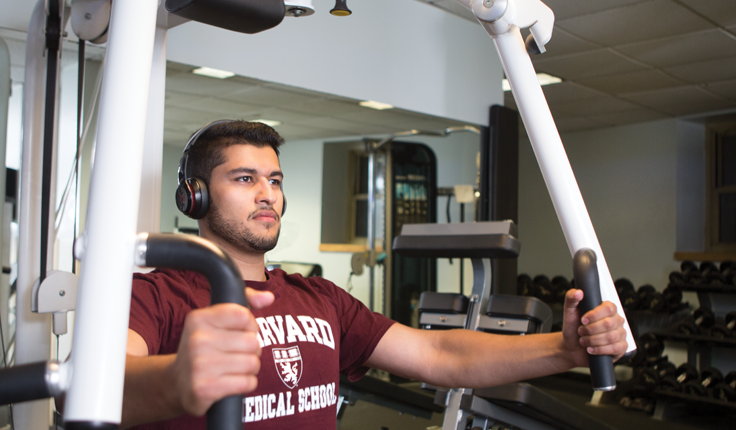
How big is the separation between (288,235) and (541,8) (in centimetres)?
261

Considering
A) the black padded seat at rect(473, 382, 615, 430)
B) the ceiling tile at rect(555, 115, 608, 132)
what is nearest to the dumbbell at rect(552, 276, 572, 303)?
the ceiling tile at rect(555, 115, 608, 132)

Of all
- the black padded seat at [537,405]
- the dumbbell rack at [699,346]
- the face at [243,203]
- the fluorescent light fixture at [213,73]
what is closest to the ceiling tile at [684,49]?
the dumbbell rack at [699,346]

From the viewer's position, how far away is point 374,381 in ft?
11.0

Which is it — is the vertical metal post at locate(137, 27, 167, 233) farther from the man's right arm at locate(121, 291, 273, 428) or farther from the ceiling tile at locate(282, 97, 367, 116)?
the ceiling tile at locate(282, 97, 367, 116)

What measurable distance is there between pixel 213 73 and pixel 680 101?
438 centimetres

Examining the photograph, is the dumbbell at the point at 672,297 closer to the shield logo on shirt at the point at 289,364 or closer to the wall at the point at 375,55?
the wall at the point at 375,55

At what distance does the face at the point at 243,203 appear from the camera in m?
1.31

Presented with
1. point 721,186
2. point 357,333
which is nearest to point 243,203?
point 357,333

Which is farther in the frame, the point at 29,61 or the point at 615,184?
the point at 615,184

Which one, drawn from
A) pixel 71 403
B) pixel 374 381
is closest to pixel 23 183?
pixel 71 403

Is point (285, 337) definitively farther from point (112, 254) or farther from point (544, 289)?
point (544, 289)

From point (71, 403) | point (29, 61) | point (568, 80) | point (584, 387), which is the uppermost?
point (568, 80)

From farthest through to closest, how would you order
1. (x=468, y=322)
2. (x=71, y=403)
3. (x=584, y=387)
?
(x=584, y=387) → (x=468, y=322) → (x=71, y=403)

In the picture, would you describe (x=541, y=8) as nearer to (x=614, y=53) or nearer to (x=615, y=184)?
(x=614, y=53)
